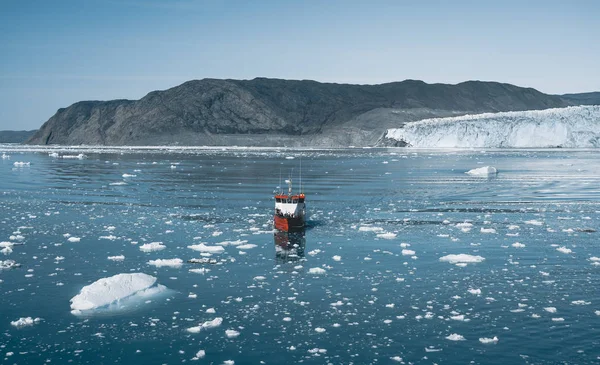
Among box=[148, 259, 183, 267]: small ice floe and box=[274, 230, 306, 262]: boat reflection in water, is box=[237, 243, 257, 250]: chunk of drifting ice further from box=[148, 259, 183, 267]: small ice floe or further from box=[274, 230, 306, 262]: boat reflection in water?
box=[148, 259, 183, 267]: small ice floe

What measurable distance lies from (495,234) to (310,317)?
12.9 metres

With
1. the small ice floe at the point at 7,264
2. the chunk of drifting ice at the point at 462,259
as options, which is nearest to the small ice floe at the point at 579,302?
the chunk of drifting ice at the point at 462,259

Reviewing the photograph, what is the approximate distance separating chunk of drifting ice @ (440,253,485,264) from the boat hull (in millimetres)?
7909

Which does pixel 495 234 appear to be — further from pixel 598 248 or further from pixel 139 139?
pixel 139 139

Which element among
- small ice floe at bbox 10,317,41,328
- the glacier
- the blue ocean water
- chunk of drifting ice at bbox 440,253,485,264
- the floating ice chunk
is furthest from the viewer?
the glacier

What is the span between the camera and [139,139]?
7805 inches

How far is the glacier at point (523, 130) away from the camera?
333 ft

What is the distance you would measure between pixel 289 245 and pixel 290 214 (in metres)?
3.63

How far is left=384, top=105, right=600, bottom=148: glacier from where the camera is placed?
333 ft

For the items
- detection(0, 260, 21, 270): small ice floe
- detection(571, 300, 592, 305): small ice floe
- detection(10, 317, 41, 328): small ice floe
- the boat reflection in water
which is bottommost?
detection(571, 300, 592, 305): small ice floe

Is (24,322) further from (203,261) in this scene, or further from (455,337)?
(455,337)

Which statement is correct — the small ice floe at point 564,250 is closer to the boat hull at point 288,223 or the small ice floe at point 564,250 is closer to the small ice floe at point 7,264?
the boat hull at point 288,223

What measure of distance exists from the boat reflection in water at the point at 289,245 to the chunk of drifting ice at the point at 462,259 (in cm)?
499

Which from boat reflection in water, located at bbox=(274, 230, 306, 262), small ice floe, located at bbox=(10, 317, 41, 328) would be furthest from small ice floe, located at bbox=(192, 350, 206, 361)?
boat reflection in water, located at bbox=(274, 230, 306, 262)
